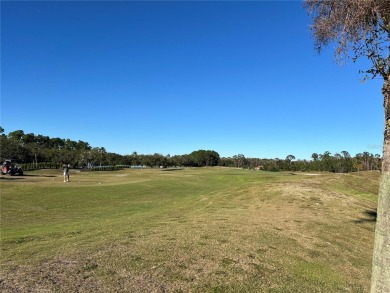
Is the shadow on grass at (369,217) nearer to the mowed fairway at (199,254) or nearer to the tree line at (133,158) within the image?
the mowed fairway at (199,254)

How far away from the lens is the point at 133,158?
156625 millimetres

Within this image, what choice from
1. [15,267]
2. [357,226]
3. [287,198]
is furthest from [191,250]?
[287,198]

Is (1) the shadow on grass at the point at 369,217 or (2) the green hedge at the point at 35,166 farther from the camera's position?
(2) the green hedge at the point at 35,166

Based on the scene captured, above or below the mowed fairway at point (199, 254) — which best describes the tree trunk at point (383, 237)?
above

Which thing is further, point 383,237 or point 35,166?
point 35,166

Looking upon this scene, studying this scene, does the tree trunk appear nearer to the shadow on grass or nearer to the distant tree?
the distant tree

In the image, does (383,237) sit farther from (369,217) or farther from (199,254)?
(369,217)

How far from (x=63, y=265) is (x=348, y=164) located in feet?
374

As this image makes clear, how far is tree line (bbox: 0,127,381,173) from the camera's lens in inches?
4296

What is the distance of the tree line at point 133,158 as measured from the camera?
109125 millimetres

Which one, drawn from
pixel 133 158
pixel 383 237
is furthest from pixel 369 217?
pixel 133 158

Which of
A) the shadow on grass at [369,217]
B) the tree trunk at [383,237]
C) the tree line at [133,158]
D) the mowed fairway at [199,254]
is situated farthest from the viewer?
the tree line at [133,158]

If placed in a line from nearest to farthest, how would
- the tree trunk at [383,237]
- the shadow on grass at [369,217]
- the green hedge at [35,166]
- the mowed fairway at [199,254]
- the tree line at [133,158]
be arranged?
the tree trunk at [383,237] → the mowed fairway at [199,254] → the shadow on grass at [369,217] → the green hedge at [35,166] → the tree line at [133,158]

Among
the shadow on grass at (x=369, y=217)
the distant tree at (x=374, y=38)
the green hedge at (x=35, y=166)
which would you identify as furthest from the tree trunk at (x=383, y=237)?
the green hedge at (x=35, y=166)
